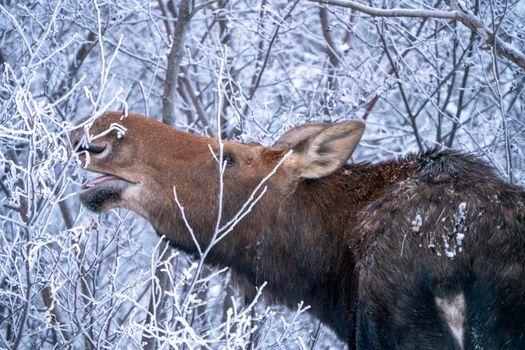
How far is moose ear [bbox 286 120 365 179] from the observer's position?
5.47m

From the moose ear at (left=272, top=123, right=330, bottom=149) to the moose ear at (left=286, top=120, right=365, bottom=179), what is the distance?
9 cm

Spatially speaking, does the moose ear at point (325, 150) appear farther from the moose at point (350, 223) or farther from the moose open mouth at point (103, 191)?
the moose open mouth at point (103, 191)

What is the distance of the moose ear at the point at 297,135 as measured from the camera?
5730 mm

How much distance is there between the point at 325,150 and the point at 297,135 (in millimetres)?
356

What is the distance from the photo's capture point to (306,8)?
9.82m

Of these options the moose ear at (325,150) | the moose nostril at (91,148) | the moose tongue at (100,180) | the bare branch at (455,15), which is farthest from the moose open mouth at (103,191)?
the bare branch at (455,15)

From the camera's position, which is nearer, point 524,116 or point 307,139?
point 307,139

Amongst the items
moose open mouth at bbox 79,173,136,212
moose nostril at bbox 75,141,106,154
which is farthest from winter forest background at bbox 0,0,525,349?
moose nostril at bbox 75,141,106,154

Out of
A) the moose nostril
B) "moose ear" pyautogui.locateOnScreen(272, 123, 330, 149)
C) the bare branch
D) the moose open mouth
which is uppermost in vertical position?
the bare branch

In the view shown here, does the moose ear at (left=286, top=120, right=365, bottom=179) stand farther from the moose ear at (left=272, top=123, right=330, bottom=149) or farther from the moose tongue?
the moose tongue

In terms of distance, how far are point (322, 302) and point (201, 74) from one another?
446 centimetres

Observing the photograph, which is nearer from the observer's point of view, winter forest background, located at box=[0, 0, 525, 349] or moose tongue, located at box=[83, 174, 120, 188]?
moose tongue, located at box=[83, 174, 120, 188]

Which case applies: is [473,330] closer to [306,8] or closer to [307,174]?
[307,174]

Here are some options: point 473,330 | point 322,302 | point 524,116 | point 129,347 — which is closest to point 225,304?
point 129,347
